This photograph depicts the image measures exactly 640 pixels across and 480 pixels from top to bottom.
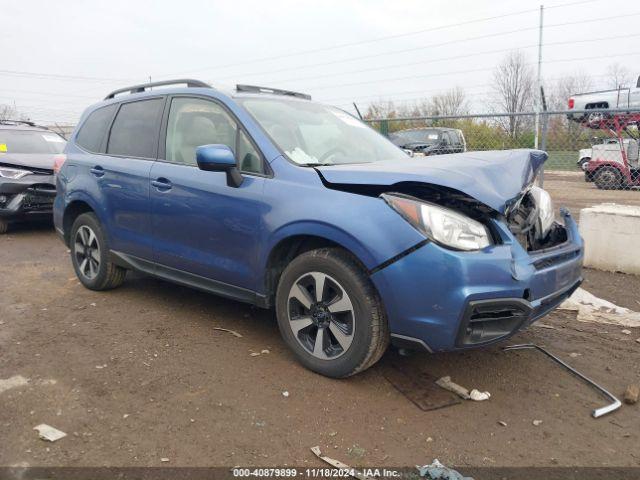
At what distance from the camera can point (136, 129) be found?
14.8ft

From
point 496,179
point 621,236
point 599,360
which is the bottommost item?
point 599,360

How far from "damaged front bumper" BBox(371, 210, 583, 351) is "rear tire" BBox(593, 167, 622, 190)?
487 inches

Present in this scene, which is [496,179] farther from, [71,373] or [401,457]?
[71,373]

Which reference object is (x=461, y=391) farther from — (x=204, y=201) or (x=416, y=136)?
(x=416, y=136)

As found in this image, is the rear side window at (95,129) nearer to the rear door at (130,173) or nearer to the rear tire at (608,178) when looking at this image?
the rear door at (130,173)

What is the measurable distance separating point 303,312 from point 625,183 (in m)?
12.7

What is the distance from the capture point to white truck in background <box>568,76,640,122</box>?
15.9 metres

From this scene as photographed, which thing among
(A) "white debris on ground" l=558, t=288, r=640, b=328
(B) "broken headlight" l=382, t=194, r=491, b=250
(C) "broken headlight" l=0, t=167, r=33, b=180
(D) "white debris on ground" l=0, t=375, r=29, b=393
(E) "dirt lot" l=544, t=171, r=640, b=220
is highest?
(C) "broken headlight" l=0, t=167, r=33, b=180

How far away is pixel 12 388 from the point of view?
3.12 m

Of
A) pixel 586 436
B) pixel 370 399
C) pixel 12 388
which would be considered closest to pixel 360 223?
pixel 370 399

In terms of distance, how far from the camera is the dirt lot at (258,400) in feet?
8.33

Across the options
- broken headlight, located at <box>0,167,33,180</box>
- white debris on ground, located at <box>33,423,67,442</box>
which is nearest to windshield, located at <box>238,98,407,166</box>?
white debris on ground, located at <box>33,423,67,442</box>

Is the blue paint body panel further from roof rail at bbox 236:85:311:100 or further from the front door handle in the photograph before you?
roof rail at bbox 236:85:311:100

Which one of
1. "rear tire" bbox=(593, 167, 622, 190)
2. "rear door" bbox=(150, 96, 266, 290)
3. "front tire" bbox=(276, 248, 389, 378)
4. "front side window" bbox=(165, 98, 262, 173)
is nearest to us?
"front tire" bbox=(276, 248, 389, 378)
